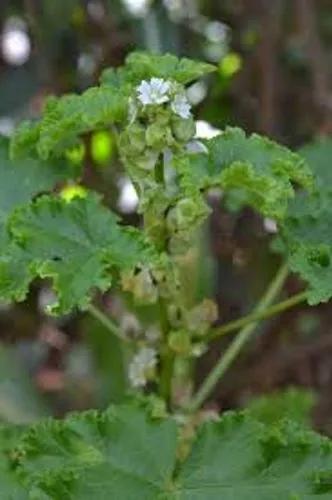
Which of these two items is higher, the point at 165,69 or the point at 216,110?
the point at 216,110

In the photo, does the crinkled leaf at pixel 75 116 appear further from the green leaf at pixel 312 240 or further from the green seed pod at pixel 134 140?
the green leaf at pixel 312 240

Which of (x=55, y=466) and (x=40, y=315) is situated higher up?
(x=40, y=315)

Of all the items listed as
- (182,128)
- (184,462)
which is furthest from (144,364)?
(182,128)

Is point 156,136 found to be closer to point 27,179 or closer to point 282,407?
point 27,179

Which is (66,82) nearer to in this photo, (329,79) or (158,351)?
(329,79)

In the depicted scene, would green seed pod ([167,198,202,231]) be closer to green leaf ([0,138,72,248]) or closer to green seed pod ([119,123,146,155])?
green seed pod ([119,123,146,155])

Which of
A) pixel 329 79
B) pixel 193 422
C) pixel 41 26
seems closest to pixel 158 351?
pixel 193 422
